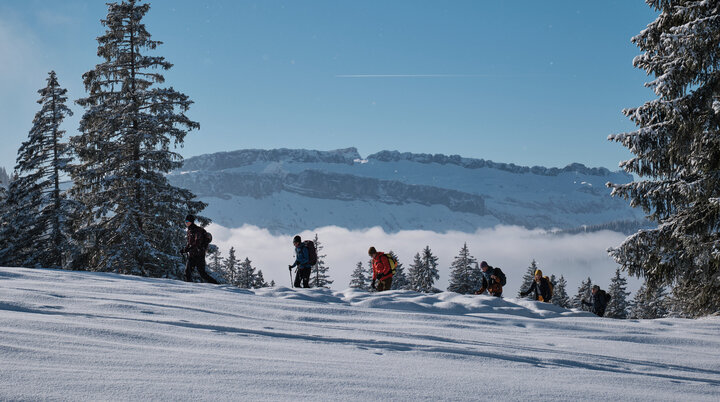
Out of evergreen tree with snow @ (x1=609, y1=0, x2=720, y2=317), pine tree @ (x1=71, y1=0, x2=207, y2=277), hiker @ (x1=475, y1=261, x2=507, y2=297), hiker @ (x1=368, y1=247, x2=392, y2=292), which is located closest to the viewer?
evergreen tree with snow @ (x1=609, y1=0, x2=720, y2=317)

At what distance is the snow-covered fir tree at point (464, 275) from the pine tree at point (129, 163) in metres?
23.7

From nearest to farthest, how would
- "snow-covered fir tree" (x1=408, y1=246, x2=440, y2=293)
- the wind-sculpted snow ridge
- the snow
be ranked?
the snow
the wind-sculpted snow ridge
"snow-covered fir tree" (x1=408, y1=246, x2=440, y2=293)

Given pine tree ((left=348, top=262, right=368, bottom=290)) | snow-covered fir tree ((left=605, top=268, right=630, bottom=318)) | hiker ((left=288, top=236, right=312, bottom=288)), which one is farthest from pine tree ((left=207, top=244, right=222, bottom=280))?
snow-covered fir tree ((left=605, top=268, right=630, bottom=318))

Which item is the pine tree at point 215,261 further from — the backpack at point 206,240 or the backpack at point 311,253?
the backpack at point 311,253

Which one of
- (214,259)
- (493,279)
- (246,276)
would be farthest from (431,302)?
(214,259)

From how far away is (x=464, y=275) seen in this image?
37.9 meters

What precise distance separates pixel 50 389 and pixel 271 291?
26.2ft

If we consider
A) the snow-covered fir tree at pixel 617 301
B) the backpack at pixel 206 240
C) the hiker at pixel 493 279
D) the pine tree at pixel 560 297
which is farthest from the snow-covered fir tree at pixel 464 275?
the backpack at pixel 206 240

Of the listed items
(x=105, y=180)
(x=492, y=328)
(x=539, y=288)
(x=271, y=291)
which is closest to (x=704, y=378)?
(x=492, y=328)

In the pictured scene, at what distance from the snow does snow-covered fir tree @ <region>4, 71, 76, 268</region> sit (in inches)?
570

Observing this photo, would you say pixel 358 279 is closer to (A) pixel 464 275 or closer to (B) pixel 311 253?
(A) pixel 464 275

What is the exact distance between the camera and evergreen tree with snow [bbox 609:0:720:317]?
9047 millimetres

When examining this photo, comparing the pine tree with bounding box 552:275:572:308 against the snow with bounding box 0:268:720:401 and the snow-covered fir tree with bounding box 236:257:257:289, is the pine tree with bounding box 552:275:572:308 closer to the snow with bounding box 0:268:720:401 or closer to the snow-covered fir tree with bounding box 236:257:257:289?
the snow-covered fir tree with bounding box 236:257:257:289

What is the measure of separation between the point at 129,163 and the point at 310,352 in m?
16.4
